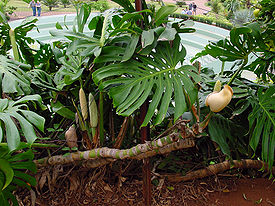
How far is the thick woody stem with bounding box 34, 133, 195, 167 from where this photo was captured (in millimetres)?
883

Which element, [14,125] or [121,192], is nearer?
[14,125]

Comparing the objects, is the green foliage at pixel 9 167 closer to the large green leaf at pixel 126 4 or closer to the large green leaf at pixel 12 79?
the large green leaf at pixel 12 79

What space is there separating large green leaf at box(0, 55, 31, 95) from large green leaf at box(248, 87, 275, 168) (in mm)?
823

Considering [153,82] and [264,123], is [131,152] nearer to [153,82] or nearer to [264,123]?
[153,82]

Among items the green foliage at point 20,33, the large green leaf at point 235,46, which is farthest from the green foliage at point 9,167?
the large green leaf at point 235,46

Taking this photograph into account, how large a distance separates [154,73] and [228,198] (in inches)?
26.2

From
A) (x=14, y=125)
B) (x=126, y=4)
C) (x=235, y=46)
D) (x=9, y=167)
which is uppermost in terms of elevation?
(x=126, y=4)

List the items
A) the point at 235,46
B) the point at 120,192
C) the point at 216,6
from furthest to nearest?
the point at 216,6
the point at 120,192
the point at 235,46

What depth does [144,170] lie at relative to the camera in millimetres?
1035

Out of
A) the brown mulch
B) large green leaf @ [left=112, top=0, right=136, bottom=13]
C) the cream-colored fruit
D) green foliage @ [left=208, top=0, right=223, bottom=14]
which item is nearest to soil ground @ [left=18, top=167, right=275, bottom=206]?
the brown mulch

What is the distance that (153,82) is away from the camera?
88 centimetres

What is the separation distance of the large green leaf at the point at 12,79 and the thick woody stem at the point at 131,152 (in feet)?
0.95

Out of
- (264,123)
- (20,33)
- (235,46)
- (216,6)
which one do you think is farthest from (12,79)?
(216,6)

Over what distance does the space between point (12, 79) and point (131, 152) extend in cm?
49
